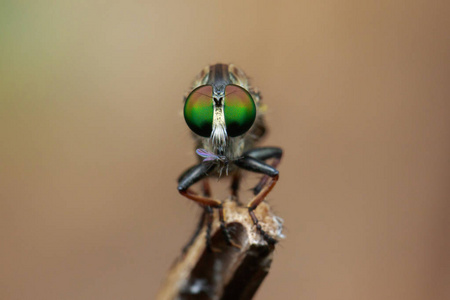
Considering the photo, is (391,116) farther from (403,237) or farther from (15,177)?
(15,177)

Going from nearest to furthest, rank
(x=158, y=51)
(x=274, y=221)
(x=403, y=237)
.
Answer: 1. (x=274, y=221)
2. (x=403, y=237)
3. (x=158, y=51)

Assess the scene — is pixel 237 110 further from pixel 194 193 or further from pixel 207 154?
pixel 194 193

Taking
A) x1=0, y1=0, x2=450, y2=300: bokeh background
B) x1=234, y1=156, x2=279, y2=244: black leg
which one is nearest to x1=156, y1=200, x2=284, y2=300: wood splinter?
x1=234, y1=156, x2=279, y2=244: black leg

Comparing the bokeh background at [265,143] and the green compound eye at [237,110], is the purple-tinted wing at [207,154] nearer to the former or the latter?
the green compound eye at [237,110]

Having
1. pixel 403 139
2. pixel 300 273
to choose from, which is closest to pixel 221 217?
pixel 300 273

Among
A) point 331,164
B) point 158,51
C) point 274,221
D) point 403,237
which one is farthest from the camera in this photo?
point 158,51

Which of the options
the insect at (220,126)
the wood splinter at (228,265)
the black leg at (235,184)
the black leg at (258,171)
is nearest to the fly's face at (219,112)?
the insect at (220,126)
